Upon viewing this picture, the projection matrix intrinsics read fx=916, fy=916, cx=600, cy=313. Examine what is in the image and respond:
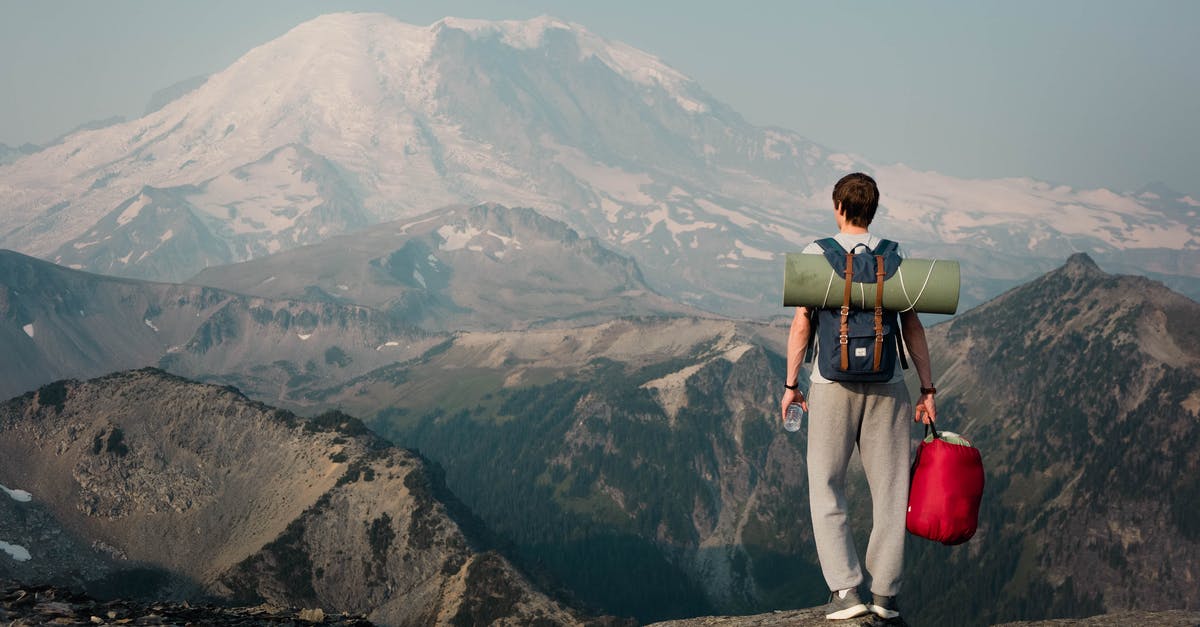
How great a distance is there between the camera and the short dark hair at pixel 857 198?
1722 centimetres

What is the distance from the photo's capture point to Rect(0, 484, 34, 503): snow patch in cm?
16525

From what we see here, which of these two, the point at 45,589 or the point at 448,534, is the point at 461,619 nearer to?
the point at 448,534

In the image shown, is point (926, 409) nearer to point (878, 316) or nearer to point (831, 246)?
point (878, 316)

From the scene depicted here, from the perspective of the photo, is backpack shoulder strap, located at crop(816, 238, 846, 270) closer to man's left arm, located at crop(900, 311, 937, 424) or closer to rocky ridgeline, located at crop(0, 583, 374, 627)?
man's left arm, located at crop(900, 311, 937, 424)

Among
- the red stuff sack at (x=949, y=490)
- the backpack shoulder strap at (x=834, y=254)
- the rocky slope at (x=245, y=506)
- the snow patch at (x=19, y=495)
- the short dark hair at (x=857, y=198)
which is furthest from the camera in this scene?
the snow patch at (x=19, y=495)

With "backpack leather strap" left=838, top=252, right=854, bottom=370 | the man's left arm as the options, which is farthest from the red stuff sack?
"backpack leather strap" left=838, top=252, right=854, bottom=370

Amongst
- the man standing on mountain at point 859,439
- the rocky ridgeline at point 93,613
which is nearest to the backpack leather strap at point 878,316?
the man standing on mountain at point 859,439

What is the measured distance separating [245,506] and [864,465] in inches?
6536

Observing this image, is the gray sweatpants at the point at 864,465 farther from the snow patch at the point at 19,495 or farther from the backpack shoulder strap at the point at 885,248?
the snow patch at the point at 19,495

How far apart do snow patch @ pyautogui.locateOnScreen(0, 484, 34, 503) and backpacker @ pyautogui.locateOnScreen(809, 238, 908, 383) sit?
187 m

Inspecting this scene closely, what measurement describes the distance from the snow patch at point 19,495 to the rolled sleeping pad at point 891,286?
187 m

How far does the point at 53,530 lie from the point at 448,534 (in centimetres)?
7188

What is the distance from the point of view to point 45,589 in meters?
29.1

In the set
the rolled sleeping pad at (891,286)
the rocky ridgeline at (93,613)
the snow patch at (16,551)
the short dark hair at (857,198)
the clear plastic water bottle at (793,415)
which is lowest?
the snow patch at (16,551)
